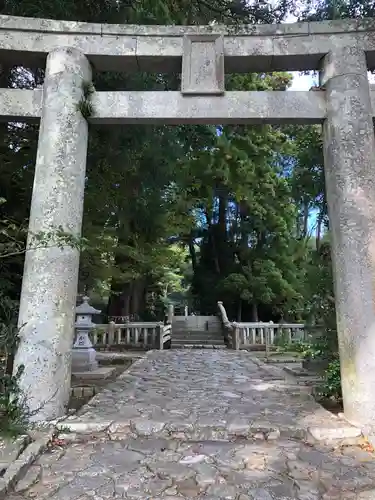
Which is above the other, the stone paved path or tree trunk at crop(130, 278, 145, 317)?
tree trunk at crop(130, 278, 145, 317)

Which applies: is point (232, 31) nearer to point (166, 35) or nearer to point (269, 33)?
point (269, 33)

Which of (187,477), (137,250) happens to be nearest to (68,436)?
(187,477)

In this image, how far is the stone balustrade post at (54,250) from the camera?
4215 mm

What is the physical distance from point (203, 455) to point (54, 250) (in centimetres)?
267

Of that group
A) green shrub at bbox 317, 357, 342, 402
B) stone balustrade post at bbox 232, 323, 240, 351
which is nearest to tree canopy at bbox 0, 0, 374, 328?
green shrub at bbox 317, 357, 342, 402

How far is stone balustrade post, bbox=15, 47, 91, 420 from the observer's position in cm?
421

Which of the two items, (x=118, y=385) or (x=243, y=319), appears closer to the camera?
(x=118, y=385)

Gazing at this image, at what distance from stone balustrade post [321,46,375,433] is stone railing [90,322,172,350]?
32.2 ft

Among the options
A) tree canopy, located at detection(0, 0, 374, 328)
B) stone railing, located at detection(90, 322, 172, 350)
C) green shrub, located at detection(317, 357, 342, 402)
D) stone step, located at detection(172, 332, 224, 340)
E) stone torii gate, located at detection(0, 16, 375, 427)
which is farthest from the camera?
stone step, located at detection(172, 332, 224, 340)

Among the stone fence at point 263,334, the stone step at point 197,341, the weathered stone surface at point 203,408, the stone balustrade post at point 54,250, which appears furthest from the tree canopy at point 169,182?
the stone step at point 197,341

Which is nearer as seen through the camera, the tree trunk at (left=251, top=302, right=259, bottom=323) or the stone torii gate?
the stone torii gate

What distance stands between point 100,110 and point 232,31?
1.99 metres

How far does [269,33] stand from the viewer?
497cm

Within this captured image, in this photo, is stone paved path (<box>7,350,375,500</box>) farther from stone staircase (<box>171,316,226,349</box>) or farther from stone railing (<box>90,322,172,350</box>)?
stone staircase (<box>171,316,226,349</box>)
